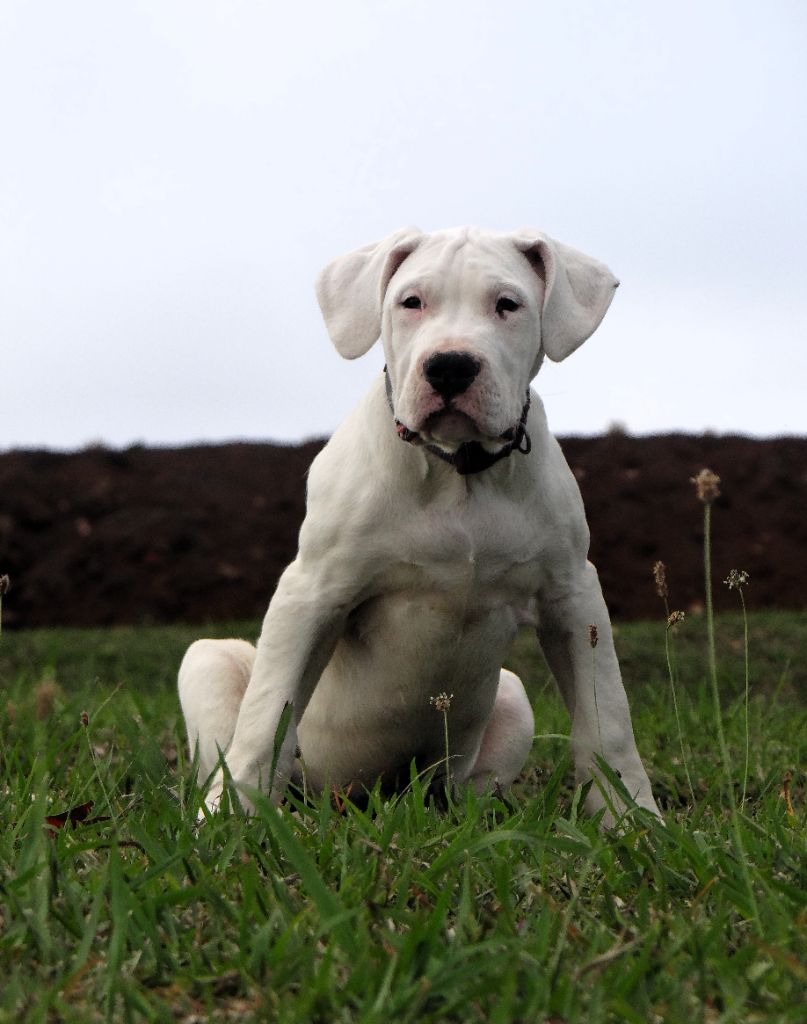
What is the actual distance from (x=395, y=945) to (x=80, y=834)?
107 centimetres

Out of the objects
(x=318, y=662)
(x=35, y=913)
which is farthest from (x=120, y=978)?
(x=318, y=662)

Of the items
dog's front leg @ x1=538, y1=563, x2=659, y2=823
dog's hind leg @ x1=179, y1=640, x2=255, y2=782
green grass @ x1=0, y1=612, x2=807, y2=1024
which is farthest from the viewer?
dog's hind leg @ x1=179, y1=640, x2=255, y2=782

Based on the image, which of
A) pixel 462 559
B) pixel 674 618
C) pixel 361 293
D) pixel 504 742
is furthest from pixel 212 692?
pixel 674 618

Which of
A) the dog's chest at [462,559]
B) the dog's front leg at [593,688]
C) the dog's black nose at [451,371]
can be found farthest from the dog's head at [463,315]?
the dog's front leg at [593,688]

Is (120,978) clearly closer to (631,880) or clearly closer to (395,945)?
(395,945)

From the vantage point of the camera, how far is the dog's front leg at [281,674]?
10.3 feet

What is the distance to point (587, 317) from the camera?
3.10m

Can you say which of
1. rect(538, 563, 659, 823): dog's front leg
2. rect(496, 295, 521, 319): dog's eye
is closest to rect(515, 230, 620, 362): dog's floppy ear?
rect(496, 295, 521, 319): dog's eye

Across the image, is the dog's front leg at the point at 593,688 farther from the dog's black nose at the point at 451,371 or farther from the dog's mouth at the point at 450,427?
the dog's black nose at the point at 451,371

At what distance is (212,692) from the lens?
3.74 metres

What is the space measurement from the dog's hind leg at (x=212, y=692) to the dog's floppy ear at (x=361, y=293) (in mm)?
1197

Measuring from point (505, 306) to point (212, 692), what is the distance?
1.55m

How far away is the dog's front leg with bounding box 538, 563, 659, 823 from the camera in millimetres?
3283

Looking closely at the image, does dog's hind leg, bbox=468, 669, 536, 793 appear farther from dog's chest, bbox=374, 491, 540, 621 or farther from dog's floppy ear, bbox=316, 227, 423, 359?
dog's floppy ear, bbox=316, 227, 423, 359
